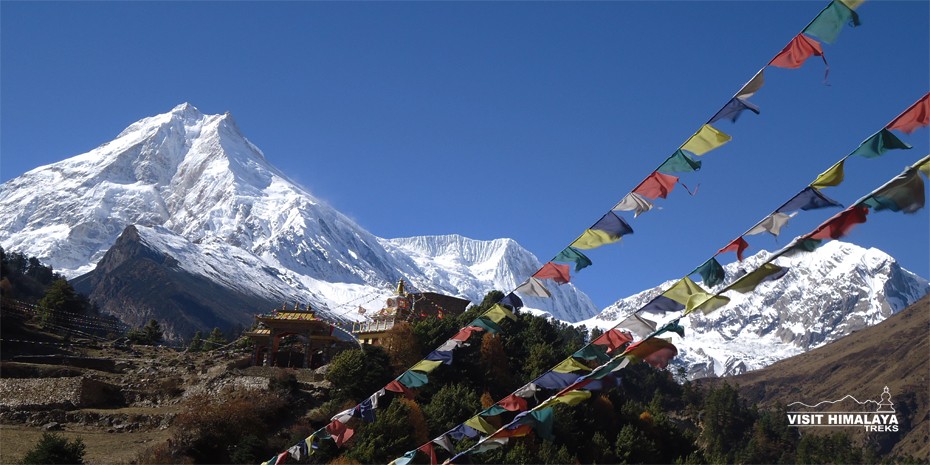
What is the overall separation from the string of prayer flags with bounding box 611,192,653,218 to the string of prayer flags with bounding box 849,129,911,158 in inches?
121

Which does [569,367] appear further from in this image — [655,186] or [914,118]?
[914,118]

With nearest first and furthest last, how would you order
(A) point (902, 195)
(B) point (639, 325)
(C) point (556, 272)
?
1. (A) point (902, 195)
2. (B) point (639, 325)
3. (C) point (556, 272)

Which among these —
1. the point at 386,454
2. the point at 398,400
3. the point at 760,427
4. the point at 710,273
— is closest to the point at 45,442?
the point at 386,454

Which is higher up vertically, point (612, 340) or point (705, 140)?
point (705, 140)

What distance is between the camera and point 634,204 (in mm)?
12234

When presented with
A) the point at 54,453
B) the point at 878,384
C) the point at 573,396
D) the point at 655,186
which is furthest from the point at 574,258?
the point at 878,384

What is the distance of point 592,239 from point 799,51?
12.4 feet

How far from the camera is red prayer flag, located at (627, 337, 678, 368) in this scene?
10852mm

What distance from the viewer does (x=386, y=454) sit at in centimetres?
2900

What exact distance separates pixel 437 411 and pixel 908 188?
A: 2656cm

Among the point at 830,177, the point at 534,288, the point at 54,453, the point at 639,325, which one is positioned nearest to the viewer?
the point at 830,177

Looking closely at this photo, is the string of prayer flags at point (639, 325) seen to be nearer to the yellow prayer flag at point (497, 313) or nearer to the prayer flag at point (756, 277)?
the prayer flag at point (756, 277)

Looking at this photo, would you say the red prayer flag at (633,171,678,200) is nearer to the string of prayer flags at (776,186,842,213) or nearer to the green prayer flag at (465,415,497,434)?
the string of prayer flags at (776,186,842,213)

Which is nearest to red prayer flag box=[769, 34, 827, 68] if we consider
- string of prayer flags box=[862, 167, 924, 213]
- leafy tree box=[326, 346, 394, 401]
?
string of prayer flags box=[862, 167, 924, 213]
